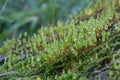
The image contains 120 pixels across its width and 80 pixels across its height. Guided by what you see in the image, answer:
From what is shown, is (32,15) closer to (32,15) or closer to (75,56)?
(32,15)

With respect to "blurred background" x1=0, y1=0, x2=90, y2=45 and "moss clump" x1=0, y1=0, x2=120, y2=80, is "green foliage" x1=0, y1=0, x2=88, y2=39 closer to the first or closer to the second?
"blurred background" x1=0, y1=0, x2=90, y2=45

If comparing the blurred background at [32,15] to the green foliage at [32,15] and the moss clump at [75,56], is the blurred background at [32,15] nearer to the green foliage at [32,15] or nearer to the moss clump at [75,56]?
the green foliage at [32,15]

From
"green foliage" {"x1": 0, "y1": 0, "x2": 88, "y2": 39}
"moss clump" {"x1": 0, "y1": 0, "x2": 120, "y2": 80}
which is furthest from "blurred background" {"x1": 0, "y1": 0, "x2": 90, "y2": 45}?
"moss clump" {"x1": 0, "y1": 0, "x2": 120, "y2": 80}

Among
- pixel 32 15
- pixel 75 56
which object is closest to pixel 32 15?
pixel 32 15

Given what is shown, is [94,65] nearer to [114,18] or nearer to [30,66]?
[30,66]

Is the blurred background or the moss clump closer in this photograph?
the moss clump

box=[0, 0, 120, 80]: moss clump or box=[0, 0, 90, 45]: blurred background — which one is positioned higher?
box=[0, 0, 90, 45]: blurred background

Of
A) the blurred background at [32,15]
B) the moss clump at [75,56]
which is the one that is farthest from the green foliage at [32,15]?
the moss clump at [75,56]

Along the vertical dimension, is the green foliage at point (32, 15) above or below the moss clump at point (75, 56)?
above

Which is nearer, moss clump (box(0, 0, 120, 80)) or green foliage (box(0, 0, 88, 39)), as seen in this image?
moss clump (box(0, 0, 120, 80))
